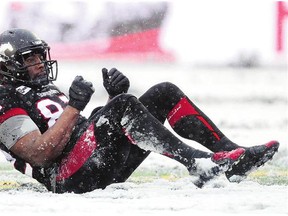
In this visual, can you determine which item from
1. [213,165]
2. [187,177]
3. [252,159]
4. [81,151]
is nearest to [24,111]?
[81,151]

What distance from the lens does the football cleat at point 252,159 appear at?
14.0 ft

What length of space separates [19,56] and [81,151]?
2.31 ft

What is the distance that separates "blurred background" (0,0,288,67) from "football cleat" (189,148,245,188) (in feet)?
19.5

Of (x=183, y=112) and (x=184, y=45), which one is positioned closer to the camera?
(x=183, y=112)

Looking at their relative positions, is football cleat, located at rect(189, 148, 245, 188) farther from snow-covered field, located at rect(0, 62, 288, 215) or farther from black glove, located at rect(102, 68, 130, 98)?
black glove, located at rect(102, 68, 130, 98)

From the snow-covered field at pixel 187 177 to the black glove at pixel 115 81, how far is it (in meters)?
0.55

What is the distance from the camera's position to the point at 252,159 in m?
4.27

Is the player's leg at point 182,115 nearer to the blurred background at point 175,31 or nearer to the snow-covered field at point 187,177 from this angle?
the snow-covered field at point 187,177

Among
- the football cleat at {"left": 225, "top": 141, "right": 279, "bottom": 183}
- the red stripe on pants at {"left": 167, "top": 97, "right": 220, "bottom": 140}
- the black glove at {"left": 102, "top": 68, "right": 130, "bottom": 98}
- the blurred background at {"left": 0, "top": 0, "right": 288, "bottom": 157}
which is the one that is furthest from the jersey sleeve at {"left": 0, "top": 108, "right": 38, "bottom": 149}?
the blurred background at {"left": 0, "top": 0, "right": 288, "bottom": 157}

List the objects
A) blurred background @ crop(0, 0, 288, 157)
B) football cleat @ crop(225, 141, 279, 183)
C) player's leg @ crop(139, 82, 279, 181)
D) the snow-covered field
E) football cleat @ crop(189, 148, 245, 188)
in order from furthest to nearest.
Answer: blurred background @ crop(0, 0, 288, 157) < player's leg @ crop(139, 82, 279, 181) < football cleat @ crop(225, 141, 279, 183) < football cleat @ crop(189, 148, 245, 188) < the snow-covered field

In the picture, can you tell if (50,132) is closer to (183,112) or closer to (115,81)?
(115,81)

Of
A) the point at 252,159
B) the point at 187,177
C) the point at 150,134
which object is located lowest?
the point at 187,177

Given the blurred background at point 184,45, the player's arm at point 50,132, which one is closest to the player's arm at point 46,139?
the player's arm at point 50,132

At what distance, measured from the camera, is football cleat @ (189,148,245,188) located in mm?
4152
